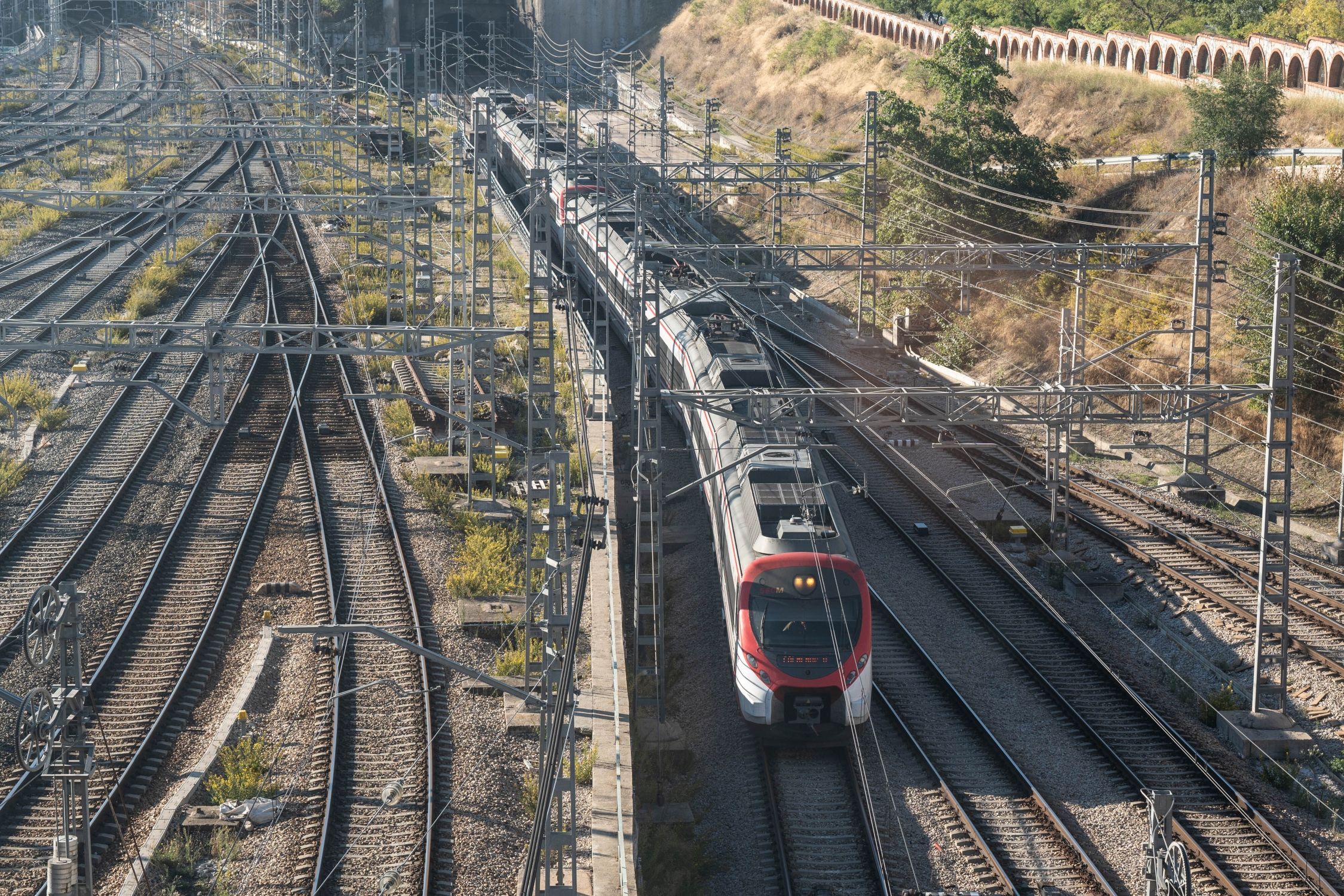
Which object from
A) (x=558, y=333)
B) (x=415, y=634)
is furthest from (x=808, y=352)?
(x=415, y=634)

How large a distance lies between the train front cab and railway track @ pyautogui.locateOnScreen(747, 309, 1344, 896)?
3150 mm

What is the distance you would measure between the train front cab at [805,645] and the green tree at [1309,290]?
1282cm

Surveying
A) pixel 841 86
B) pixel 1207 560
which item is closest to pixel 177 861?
pixel 1207 560

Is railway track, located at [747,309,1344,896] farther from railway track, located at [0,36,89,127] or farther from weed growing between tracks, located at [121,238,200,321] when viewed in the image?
railway track, located at [0,36,89,127]

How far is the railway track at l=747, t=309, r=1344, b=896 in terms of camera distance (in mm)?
14125

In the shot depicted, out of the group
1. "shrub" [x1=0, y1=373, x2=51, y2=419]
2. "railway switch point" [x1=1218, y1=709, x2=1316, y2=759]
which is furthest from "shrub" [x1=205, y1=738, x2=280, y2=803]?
"shrub" [x1=0, y1=373, x2=51, y2=419]

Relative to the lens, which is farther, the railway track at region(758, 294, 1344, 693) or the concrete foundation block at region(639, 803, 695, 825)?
the railway track at region(758, 294, 1344, 693)

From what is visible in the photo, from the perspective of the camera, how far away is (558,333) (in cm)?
3309

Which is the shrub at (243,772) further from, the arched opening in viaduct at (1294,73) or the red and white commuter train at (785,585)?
the arched opening in viaduct at (1294,73)

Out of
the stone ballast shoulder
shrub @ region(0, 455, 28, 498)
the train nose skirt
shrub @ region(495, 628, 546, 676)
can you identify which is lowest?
shrub @ region(495, 628, 546, 676)

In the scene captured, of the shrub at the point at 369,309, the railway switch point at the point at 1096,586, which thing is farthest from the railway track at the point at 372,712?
the railway switch point at the point at 1096,586

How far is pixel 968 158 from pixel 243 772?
27.1 meters

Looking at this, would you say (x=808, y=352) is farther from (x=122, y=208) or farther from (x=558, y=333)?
(x=122, y=208)

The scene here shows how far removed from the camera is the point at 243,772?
14.9 metres
